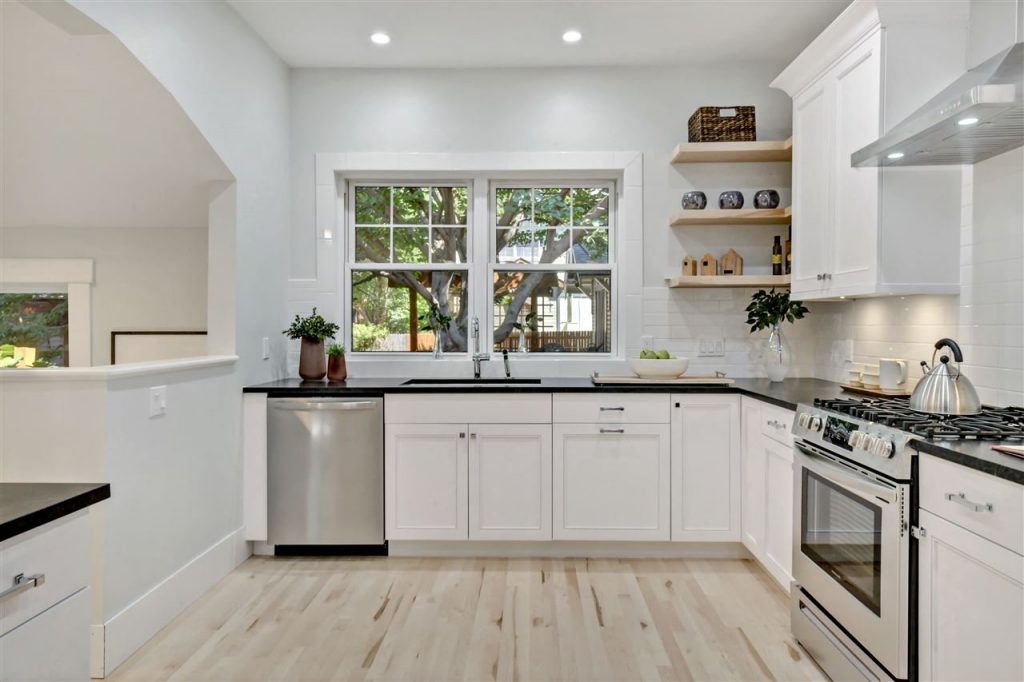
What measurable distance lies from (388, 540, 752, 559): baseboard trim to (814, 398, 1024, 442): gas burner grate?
135 centimetres

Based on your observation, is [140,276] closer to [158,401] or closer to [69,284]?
[69,284]

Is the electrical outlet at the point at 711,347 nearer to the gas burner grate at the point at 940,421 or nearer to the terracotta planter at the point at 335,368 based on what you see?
the gas burner grate at the point at 940,421

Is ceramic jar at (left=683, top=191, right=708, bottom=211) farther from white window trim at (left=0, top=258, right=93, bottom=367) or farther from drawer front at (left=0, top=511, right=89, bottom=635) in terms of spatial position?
white window trim at (left=0, top=258, right=93, bottom=367)

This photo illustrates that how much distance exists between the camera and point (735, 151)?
357 centimetres

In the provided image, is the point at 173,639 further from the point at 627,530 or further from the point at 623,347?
the point at 623,347

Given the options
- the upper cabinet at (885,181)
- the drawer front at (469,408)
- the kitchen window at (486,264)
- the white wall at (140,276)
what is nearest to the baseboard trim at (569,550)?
the drawer front at (469,408)

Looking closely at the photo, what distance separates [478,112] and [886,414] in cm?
289

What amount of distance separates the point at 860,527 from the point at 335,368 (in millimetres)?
2763

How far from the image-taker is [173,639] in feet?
8.07

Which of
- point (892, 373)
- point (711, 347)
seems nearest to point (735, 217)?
point (711, 347)

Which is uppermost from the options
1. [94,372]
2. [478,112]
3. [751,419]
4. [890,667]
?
[478,112]

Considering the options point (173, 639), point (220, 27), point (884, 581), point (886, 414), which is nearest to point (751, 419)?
point (886, 414)

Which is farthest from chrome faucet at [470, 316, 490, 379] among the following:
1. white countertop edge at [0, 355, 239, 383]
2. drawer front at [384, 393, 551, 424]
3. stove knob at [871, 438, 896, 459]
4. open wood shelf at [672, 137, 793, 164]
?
stove knob at [871, 438, 896, 459]

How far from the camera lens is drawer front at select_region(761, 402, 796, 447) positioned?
2.64 meters
